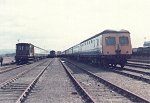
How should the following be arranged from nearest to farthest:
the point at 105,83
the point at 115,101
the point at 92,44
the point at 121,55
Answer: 1. the point at 115,101
2. the point at 105,83
3. the point at 121,55
4. the point at 92,44

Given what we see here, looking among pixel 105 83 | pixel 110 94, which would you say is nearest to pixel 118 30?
pixel 105 83

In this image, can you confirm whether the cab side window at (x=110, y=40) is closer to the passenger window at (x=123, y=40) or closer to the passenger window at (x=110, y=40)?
the passenger window at (x=110, y=40)

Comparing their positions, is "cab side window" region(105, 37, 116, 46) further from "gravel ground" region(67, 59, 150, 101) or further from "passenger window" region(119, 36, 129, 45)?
"gravel ground" region(67, 59, 150, 101)

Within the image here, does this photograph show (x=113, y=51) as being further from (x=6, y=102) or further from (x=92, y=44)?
(x=6, y=102)

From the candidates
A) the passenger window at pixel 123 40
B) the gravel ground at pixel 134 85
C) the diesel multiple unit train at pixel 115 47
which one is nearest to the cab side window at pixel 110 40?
the diesel multiple unit train at pixel 115 47

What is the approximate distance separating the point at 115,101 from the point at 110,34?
18.4 metres

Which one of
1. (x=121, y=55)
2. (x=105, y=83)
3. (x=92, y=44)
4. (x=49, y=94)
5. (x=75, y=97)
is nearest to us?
(x=75, y=97)

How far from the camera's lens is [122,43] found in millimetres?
28484

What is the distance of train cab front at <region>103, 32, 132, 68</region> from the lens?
2792 cm

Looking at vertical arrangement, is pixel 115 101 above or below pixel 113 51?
below

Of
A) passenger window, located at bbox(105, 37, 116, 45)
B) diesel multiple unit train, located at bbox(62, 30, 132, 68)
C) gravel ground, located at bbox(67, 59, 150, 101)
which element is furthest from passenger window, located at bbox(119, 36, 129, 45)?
gravel ground, located at bbox(67, 59, 150, 101)

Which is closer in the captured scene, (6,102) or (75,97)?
(6,102)

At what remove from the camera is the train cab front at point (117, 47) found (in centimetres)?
2792

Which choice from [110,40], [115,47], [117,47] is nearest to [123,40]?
[117,47]
